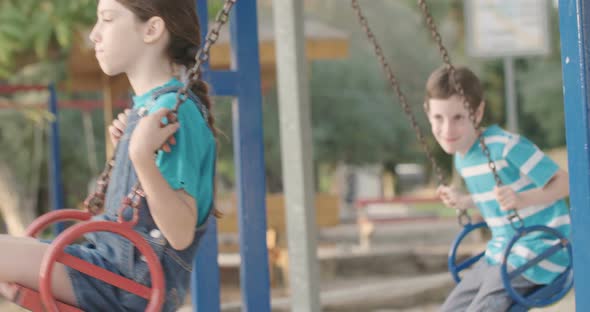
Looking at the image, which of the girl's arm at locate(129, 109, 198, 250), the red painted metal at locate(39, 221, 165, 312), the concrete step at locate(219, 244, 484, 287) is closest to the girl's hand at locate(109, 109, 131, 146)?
the girl's arm at locate(129, 109, 198, 250)

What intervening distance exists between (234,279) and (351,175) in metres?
16.7

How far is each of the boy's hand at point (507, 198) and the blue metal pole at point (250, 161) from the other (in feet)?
2.78

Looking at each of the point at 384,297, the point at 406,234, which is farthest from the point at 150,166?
the point at 406,234

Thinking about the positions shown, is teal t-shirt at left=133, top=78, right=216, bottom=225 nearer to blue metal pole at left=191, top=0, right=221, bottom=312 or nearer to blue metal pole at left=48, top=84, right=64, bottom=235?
blue metal pole at left=191, top=0, right=221, bottom=312

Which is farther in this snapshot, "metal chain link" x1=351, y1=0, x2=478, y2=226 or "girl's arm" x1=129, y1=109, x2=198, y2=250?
"metal chain link" x1=351, y1=0, x2=478, y2=226

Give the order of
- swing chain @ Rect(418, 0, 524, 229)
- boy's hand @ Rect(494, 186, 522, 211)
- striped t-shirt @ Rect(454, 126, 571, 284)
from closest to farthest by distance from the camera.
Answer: swing chain @ Rect(418, 0, 524, 229) < boy's hand @ Rect(494, 186, 522, 211) < striped t-shirt @ Rect(454, 126, 571, 284)

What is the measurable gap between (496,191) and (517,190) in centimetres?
19

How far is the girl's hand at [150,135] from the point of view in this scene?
1.87 m

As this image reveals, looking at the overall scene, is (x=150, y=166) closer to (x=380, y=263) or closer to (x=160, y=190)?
(x=160, y=190)

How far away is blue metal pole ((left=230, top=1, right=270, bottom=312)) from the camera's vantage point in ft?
10.1

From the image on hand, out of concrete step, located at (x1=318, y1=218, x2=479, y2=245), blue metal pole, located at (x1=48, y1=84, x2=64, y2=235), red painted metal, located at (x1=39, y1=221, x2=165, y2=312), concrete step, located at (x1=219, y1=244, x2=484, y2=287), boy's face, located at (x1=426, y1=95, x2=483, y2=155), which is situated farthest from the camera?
concrete step, located at (x1=318, y1=218, x2=479, y2=245)

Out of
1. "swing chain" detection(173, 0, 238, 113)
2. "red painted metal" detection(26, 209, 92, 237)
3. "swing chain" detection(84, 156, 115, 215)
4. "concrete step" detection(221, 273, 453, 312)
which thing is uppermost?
"swing chain" detection(173, 0, 238, 113)

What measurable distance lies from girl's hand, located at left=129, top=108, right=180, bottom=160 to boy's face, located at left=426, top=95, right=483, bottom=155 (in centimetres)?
136

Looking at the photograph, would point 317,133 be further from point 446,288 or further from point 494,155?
point 494,155
